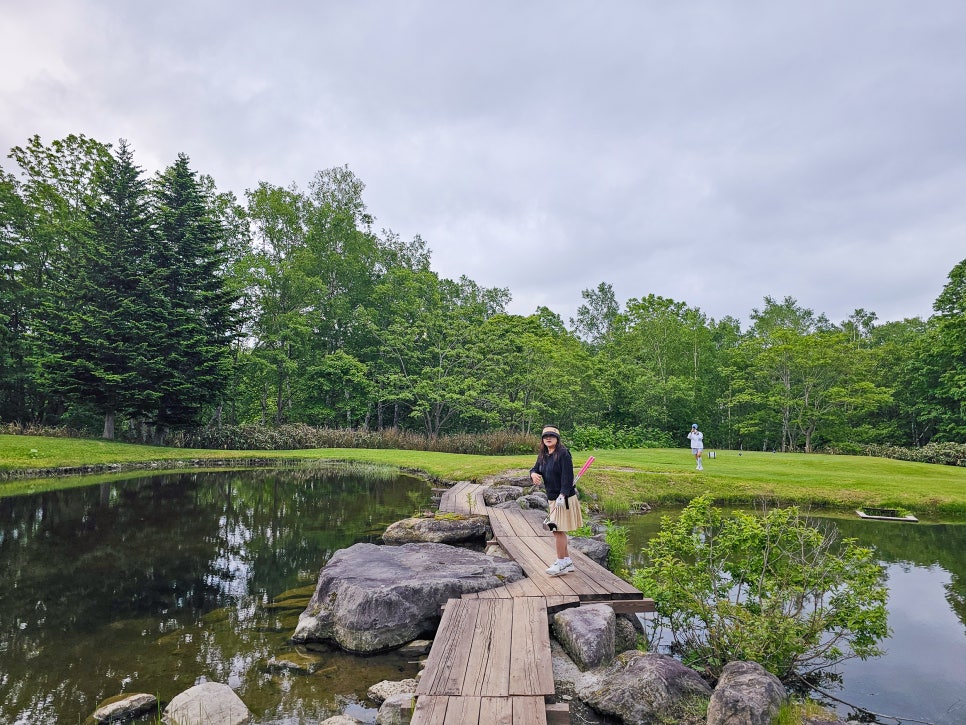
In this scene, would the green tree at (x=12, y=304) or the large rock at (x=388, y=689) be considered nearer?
the large rock at (x=388, y=689)

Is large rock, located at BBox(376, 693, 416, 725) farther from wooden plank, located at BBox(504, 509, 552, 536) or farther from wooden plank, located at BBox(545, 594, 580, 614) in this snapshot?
wooden plank, located at BBox(504, 509, 552, 536)

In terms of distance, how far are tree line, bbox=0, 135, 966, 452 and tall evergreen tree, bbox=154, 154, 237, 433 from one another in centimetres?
12

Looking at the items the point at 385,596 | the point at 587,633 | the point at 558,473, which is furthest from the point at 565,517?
the point at 385,596

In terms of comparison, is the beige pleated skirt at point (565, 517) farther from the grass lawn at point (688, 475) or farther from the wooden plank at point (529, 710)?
the grass lawn at point (688, 475)

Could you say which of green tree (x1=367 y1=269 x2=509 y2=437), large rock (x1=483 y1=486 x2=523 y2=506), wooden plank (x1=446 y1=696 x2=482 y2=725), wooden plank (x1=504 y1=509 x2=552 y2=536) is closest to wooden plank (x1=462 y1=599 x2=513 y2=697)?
wooden plank (x1=446 y1=696 x2=482 y2=725)

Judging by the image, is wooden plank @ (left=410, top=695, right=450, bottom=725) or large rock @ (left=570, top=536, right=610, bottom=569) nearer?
wooden plank @ (left=410, top=695, right=450, bottom=725)

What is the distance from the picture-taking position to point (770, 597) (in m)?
5.04

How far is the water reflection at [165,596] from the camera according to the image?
4.83 meters

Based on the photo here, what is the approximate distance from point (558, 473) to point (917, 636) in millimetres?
4693

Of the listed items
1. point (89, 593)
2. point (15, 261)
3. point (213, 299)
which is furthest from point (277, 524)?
point (15, 261)

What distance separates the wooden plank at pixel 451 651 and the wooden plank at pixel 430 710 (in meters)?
0.10

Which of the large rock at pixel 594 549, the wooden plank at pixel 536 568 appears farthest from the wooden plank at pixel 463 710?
the large rock at pixel 594 549

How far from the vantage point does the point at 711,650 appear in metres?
5.21

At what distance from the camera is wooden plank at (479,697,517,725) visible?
3500 mm
